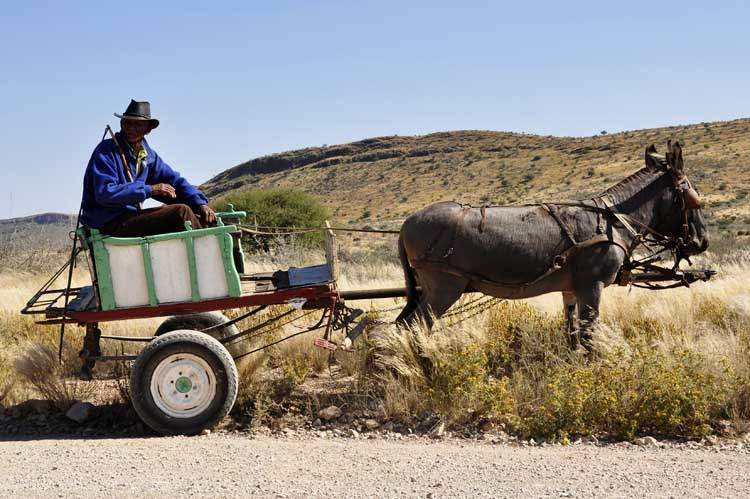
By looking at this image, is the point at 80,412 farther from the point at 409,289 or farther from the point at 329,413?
the point at 409,289

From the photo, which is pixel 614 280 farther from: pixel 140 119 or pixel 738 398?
pixel 140 119

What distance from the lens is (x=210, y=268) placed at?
6.30m

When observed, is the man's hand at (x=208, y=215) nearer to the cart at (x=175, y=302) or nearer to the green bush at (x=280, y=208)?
the cart at (x=175, y=302)

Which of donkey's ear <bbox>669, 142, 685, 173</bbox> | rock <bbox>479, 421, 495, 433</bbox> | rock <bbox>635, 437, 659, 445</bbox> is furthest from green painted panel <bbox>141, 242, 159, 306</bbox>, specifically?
donkey's ear <bbox>669, 142, 685, 173</bbox>

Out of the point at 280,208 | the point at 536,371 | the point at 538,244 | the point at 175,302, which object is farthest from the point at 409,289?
the point at 280,208

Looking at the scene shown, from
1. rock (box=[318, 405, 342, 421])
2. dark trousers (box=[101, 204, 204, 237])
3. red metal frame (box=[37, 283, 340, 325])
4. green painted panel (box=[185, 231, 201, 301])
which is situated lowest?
rock (box=[318, 405, 342, 421])

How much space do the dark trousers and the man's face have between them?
773 mm

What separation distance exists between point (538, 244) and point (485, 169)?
184 ft

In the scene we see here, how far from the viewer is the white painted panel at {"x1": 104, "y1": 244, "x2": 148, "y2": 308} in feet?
20.5

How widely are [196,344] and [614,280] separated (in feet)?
13.3

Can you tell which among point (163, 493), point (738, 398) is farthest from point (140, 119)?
point (738, 398)

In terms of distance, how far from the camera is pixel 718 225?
2952cm

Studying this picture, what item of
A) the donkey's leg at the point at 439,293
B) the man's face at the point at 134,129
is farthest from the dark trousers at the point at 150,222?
the donkey's leg at the point at 439,293

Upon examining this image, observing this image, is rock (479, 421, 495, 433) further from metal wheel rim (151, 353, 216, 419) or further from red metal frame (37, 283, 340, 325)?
metal wheel rim (151, 353, 216, 419)
